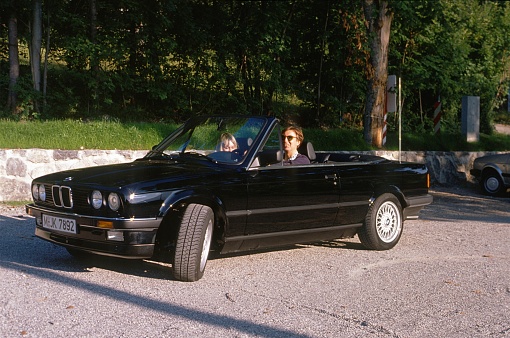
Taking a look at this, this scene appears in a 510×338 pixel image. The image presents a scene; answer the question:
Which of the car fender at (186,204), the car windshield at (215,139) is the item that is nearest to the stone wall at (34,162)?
the car windshield at (215,139)

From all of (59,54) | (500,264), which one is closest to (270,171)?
(500,264)

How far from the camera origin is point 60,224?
21.6 feet

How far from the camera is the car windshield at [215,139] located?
7352 mm

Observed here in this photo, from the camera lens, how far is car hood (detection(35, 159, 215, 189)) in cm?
646

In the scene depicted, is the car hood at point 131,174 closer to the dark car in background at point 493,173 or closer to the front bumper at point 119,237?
the front bumper at point 119,237

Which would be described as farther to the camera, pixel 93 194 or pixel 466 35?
pixel 466 35

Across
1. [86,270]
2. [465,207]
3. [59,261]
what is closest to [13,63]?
[465,207]

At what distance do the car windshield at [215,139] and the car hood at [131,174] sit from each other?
26 centimetres

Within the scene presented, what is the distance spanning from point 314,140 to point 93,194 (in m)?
12.3

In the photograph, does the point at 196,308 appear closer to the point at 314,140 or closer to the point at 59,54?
the point at 314,140

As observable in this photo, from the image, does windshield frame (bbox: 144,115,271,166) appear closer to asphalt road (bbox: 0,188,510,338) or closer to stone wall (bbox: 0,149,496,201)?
asphalt road (bbox: 0,188,510,338)

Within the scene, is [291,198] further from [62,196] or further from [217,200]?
[62,196]

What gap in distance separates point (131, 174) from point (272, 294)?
1.74m

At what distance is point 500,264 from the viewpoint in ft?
25.9
